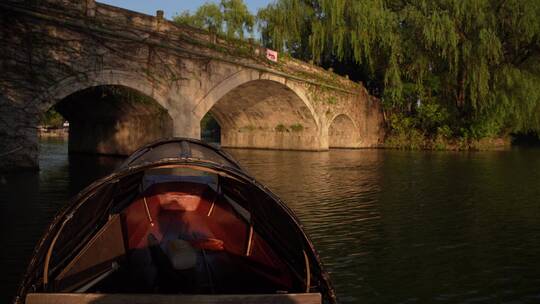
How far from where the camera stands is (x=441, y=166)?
62.4ft

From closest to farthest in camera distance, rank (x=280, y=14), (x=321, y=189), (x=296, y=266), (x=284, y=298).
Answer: (x=284, y=298) < (x=296, y=266) < (x=321, y=189) < (x=280, y=14)

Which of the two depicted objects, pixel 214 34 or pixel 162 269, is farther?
pixel 214 34

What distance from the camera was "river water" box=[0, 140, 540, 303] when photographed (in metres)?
5.17

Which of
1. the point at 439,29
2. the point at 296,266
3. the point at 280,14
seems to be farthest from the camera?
the point at 280,14

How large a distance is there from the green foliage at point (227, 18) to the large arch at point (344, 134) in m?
9.45

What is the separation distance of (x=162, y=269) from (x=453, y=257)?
13.3 ft

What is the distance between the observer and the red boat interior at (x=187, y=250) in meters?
4.30

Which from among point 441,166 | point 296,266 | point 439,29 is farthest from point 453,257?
point 439,29

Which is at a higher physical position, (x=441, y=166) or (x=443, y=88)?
(x=443, y=88)

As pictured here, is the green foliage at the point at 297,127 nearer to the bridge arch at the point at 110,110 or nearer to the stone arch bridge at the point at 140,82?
the stone arch bridge at the point at 140,82

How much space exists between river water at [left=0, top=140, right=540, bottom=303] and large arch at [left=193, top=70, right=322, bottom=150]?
11.3 meters

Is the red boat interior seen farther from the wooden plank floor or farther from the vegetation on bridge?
the vegetation on bridge

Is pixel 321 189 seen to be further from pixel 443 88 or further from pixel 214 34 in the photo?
pixel 443 88

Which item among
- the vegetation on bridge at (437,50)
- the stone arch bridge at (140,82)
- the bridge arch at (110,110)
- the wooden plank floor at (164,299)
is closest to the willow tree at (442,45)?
the vegetation on bridge at (437,50)
